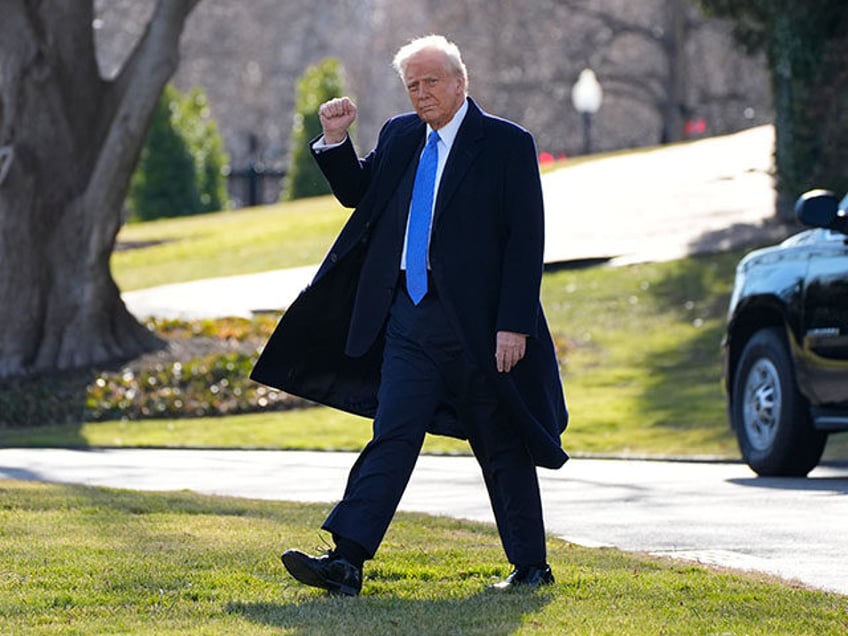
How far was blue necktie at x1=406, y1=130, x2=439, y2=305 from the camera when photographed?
699cm

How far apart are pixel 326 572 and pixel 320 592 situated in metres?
0.14

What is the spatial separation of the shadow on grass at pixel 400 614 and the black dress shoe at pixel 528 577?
174 millimetres

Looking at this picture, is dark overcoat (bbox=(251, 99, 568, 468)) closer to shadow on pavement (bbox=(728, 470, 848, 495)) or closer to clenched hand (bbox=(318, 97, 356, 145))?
clenched hand (bbox=(318, 97, 356, 145))

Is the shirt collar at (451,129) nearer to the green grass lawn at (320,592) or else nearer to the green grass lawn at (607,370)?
the green grass lawn at (320,592)

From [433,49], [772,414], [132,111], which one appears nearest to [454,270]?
[433,49]

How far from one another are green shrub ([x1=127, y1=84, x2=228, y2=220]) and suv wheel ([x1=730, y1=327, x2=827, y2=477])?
96.0 feet

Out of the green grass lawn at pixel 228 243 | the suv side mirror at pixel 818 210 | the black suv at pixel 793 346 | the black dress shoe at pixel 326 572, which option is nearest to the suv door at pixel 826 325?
the black suv at pixel 793 346

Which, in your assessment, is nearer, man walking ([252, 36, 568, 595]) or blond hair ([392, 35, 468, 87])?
man walking ([252, 36, 568, 595])

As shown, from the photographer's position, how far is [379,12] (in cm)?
6806

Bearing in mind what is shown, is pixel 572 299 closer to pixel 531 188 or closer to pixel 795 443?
pixel 795 443

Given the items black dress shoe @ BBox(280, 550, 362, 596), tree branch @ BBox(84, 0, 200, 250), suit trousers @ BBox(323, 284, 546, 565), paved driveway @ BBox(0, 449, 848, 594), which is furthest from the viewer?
tree branch @ BBox(84, 0, 200, 250)

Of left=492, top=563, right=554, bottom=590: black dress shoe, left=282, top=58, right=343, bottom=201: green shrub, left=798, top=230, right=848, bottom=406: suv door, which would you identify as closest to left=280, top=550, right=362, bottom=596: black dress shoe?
left=492, top=563, right=554, bottom=590: black dress shoe

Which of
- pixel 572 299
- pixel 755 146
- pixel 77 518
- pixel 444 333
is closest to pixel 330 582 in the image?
pixel 444 333

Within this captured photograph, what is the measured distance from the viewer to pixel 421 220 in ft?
23.1
